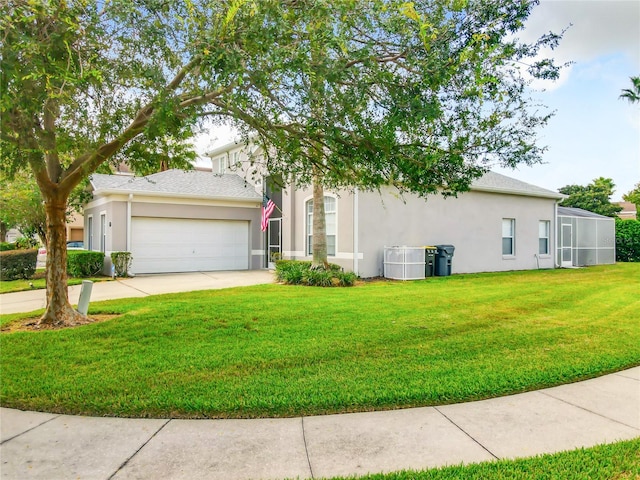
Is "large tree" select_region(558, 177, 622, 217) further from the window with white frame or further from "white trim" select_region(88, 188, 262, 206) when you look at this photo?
"white trim" select_region(88, 188, 262, 206)

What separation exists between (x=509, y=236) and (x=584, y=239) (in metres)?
6.41

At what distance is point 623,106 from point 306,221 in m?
19.4

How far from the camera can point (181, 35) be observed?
197 inches

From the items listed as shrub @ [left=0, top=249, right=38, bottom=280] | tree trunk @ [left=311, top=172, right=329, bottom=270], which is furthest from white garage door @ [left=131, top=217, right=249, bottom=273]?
tree trunk @ [left=311, top=172, right=329, bottom=270]

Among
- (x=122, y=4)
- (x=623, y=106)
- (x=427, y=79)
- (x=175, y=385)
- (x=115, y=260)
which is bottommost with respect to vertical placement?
(x=175, y=385)


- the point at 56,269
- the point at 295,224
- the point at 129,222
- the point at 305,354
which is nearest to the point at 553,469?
the point at 305,354

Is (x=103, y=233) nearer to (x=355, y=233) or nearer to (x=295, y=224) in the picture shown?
(x=295, y=224)

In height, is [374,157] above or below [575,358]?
above

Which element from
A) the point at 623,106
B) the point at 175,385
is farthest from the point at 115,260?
the point at 623,106

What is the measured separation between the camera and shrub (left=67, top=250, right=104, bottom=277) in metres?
15.2

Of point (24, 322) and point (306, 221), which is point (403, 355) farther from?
point (306, 221)

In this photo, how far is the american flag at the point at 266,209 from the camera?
17406mm

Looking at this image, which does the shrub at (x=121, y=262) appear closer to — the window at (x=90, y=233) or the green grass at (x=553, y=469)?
the window at (x=90, y=233)

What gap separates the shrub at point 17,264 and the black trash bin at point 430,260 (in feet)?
48.1
